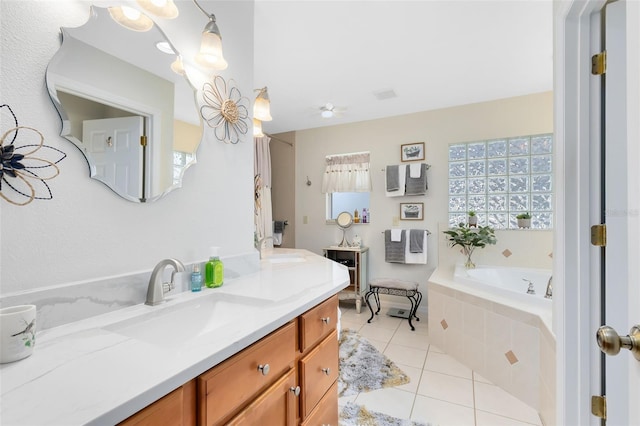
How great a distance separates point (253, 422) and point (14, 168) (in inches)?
37.4

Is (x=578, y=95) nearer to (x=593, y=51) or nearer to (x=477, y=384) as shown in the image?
(x=593, y=51)

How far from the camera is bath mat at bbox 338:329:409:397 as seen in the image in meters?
2.05

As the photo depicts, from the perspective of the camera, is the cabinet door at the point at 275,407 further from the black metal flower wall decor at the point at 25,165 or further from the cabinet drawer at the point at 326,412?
the black metal flower wall decor at the point at 25,165

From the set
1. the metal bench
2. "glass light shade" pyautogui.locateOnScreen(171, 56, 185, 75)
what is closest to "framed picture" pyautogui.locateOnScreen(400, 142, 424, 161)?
the metal bench

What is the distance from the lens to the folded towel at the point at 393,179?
364cm

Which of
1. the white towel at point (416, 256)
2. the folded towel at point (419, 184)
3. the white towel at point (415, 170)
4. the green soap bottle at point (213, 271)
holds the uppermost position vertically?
the white towel at point (415, 170)

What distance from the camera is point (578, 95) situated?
1086mm

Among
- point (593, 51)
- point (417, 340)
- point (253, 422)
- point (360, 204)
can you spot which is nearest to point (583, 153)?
point (593, 51)

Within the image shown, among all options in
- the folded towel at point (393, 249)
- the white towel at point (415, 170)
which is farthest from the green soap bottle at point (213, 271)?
the white towel at point (415, 170)

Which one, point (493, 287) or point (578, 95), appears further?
point (493, 287)

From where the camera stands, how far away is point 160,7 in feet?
3.42

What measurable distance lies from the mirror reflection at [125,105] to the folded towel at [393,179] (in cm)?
275

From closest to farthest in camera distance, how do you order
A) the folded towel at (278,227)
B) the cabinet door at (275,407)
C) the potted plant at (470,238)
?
the cabinet door at (275,407) → the potted plant at (470,238) → the folded towel at (278,227)

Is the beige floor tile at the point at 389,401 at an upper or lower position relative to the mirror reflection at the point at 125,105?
lower
